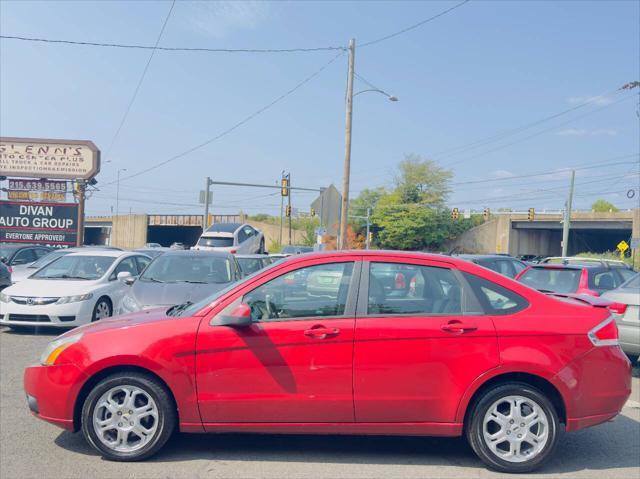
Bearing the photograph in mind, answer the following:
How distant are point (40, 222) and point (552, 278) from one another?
2525 cm

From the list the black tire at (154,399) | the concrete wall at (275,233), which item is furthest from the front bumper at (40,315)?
the concrete wall at (275,233)

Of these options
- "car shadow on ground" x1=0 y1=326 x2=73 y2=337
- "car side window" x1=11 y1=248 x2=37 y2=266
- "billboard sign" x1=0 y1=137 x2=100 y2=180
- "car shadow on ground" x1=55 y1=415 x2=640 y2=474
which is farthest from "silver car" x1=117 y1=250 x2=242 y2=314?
"billboard sign" x1=0 y1=137 x2=100 y2=180

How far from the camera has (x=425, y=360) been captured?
4605 millimetres

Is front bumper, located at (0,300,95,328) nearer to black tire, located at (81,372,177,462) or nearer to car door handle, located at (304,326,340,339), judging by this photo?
black tire, located at (81,372,177,462)

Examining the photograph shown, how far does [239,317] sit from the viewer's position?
14.8ft

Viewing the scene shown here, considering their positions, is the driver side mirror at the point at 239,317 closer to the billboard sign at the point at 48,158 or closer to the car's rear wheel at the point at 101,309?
the car's rear wheel at the point at 101,309

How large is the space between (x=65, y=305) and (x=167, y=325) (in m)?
6.46

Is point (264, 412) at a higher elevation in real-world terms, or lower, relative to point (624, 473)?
higher

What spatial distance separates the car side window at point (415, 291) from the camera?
15.6 feet

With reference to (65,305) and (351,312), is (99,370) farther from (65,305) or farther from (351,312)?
(65,305)

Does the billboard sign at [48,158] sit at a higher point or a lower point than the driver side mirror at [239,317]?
higher

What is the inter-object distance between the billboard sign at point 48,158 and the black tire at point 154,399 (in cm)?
2973

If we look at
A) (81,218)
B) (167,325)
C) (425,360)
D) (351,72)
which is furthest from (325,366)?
(81,218)

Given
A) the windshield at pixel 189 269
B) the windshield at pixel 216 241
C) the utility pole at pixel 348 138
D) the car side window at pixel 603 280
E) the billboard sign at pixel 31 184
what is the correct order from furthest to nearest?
the billboard sign at pixel 31 184 → the windshield at pixel 216 241 → the utility pole at pixel 348 138 → the car side window at pixel 603 280 → the windshield at pixel 189 269
